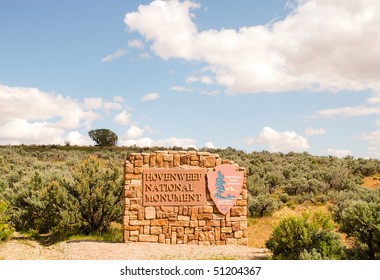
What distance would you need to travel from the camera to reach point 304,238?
9.31 metres

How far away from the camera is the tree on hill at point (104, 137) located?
5869 cm

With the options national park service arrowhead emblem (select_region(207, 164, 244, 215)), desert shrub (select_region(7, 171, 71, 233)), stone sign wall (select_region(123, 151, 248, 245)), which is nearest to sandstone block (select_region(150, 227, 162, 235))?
stone sign wall (select_region(123, 151, 248, 245))

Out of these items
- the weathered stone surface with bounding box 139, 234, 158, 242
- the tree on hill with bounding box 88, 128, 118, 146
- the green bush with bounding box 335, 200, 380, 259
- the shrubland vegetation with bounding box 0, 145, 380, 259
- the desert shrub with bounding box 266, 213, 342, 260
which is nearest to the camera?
the green bush with bounding box 335, 200, 380, 259

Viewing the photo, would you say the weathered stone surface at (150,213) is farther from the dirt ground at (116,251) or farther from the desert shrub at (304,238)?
the desert shrub at (304,238)

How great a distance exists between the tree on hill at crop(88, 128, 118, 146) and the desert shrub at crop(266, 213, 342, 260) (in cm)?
5056

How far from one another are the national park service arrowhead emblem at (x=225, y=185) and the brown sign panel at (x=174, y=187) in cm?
27

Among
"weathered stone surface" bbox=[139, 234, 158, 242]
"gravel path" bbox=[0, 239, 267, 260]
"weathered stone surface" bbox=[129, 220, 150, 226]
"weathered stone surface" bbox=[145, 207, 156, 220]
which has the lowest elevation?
"gravel path" bbox=[0, 239, 267, 260]

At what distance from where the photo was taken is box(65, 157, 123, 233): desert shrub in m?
13.8

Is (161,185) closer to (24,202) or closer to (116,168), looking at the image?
(116,168)

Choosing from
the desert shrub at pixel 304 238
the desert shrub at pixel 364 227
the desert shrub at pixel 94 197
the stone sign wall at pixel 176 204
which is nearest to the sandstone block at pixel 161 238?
the stone sign wall at pixel 176 204

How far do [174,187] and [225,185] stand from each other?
1.56 metres

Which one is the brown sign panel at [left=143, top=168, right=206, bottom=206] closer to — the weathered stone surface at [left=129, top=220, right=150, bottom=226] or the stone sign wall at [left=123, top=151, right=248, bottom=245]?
the stone sign wall at [left=123, top=151, right=248, bottom=245]

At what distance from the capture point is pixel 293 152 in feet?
137

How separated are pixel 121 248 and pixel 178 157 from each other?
10.3 ft
